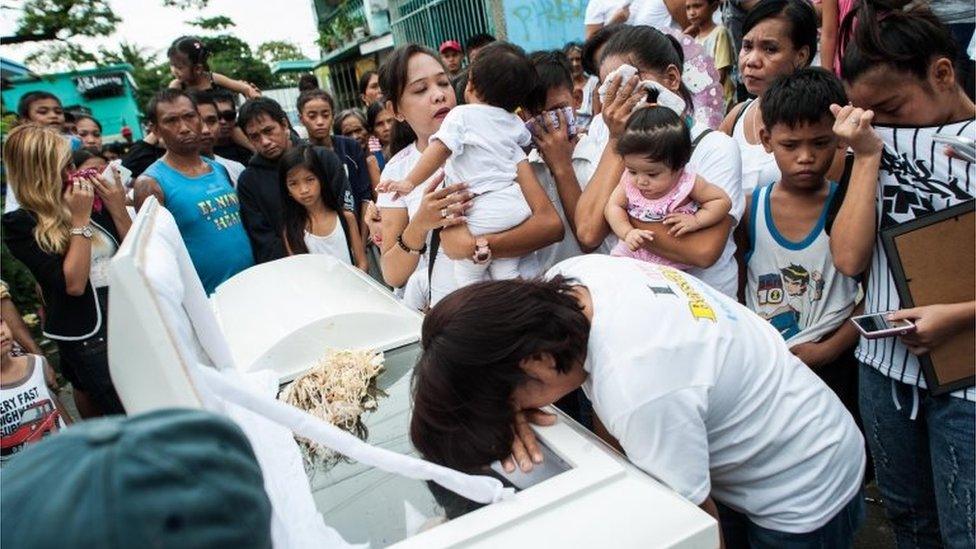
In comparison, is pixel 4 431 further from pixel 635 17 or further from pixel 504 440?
pixel 635 17

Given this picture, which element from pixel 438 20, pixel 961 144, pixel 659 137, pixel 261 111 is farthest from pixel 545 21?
pixel 961 144

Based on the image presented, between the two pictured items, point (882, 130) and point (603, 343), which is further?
point (882, 130)

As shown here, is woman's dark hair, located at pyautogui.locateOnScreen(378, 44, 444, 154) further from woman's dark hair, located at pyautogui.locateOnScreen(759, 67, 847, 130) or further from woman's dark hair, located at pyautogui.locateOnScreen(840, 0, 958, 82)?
woman's dark hair, located at pyautogui.locateOnScreen(840, 0, 958, 82)

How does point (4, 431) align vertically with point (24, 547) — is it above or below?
below

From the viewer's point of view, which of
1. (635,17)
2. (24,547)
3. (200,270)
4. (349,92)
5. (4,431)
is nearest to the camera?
(24,547)

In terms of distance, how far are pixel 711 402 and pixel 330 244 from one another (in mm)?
2494

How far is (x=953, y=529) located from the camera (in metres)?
1.35

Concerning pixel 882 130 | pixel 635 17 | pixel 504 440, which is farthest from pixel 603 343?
pixel 635 17

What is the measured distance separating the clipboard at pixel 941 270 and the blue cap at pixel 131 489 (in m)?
1.36

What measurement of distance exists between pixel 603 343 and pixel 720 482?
1.50 feet

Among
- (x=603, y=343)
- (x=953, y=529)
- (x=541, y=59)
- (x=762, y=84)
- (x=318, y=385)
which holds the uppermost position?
(x=541, y=59)

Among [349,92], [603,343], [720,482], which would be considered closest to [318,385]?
[603,343]

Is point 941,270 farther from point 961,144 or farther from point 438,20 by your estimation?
point 438,20

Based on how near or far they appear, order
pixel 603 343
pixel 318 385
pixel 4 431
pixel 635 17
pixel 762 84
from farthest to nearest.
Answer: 1. pixel 635 17
2. pixel 4 431
3. pixel 762 84
4. pixel 318 385
5. pixel 603 343
